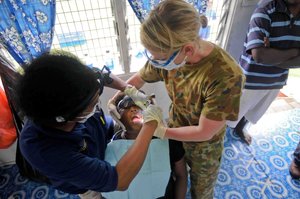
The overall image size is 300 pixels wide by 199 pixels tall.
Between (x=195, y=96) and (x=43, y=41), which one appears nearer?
(x=195, y=96)

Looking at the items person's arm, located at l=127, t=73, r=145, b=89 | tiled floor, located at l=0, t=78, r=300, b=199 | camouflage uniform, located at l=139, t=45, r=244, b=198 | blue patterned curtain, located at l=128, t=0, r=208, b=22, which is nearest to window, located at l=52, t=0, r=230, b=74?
blue patterned curtain, located at l=128, t=0, r=208, b=22

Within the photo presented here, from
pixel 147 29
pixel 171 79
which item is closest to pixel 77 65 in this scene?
pixel 147 29

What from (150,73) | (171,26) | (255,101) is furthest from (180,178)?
(255,101)

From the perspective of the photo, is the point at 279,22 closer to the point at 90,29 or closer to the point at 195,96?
the point at 195,96

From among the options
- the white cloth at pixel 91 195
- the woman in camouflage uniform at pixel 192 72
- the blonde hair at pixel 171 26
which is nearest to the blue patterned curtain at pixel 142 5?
the woman in camouflage uniform at pixel 192 72

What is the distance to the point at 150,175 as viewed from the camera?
105cm

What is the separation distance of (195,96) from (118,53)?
1.17m

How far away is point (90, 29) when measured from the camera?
170 cm

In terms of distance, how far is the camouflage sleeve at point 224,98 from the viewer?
79 cm

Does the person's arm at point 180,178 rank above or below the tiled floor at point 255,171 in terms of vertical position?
above

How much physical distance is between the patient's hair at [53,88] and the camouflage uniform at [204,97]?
45cm

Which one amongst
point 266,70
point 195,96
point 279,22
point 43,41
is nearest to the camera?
point 195,96

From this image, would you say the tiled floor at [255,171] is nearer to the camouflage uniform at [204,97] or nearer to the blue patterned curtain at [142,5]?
the camouflage uniform at [204,97]

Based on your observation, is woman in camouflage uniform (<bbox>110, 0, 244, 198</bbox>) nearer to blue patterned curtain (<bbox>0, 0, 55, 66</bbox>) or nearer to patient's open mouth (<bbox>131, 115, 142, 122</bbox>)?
patient's open mouth (<bbox>131, 115, 142, 122</bbox>)
